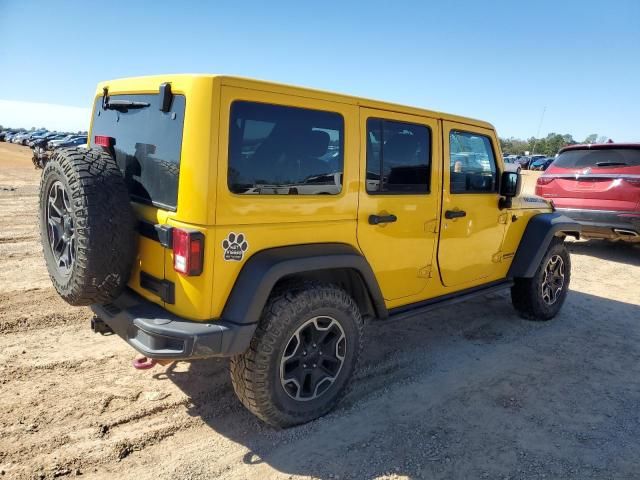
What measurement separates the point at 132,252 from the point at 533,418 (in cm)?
280

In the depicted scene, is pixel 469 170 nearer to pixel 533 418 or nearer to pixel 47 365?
pixel 533 418

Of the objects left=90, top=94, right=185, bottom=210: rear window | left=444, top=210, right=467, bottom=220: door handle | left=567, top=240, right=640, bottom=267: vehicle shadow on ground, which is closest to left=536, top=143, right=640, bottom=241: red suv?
left=567, top=240, right=640, bottom=267: vehicle shadow on ground

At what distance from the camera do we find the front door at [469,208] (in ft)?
12.3

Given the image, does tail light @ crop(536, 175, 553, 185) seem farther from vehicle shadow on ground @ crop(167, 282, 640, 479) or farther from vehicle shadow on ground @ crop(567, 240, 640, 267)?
vehicle shadow on ground @ crop(167, 282, 640, 479)

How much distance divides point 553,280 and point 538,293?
0.33 meters

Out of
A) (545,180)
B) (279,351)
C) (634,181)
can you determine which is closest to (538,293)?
(279,351)

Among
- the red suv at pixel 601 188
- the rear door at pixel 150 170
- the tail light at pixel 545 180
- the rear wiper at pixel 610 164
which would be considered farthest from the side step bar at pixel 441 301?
the tail light at pixel 545 180

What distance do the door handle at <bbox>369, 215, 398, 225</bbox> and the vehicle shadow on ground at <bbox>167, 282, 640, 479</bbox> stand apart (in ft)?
4.07

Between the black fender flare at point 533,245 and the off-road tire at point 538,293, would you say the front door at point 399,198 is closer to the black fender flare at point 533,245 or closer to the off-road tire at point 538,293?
the black fender flare at point 533,245

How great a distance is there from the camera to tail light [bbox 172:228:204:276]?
238 cm

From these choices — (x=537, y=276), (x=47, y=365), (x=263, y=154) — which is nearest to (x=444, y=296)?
(x=537, y=276)

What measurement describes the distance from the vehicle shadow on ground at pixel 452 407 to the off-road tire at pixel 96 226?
3.50 feet

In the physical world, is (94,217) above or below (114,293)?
above

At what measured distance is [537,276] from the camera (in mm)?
4746
